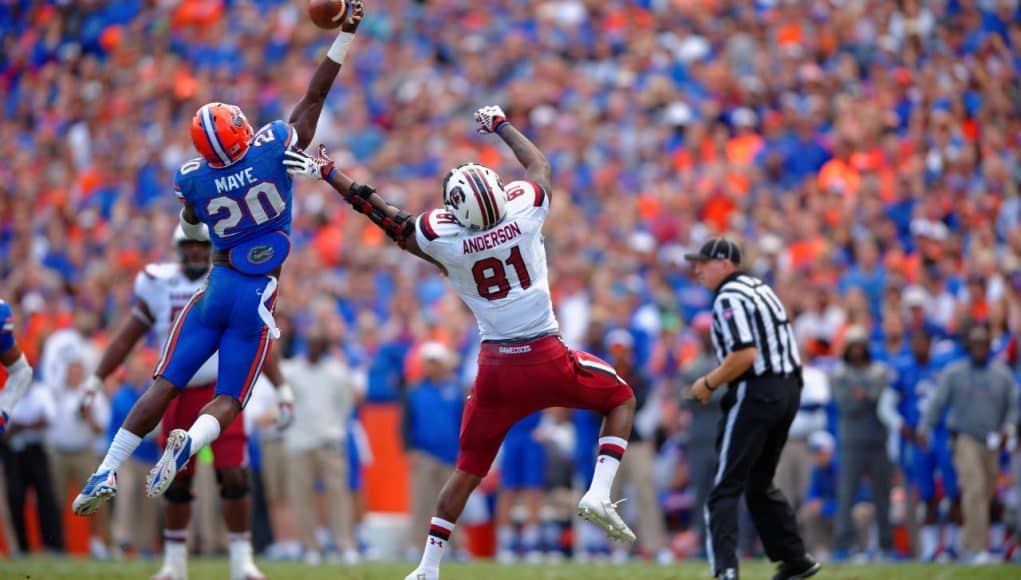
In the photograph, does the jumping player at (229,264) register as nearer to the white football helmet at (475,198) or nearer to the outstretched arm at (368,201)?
the outstretched arm at (368,201)

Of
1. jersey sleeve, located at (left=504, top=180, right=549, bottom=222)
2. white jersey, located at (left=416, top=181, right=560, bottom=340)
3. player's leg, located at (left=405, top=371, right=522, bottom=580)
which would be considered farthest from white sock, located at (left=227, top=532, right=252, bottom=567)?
jersey sleeve, located at (left=504, top=180, right=549, bottom=222)

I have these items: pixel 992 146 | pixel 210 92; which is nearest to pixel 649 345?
pixel 992 146

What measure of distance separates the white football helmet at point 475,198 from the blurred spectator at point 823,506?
22.2 feet

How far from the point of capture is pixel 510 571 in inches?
463

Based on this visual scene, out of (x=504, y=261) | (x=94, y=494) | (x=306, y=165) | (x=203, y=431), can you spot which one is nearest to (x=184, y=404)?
(x=203, y=431)

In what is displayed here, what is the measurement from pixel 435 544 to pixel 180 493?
238 centimetres

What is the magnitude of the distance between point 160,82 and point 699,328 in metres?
11.4

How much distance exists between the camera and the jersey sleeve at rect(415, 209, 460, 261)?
8.30m

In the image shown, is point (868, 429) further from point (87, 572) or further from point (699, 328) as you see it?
point (87, 572)

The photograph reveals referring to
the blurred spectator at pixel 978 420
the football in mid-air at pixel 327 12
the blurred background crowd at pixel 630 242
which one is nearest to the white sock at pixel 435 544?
the football in mid-air at pixel 327 12

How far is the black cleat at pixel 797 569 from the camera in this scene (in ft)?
30.1

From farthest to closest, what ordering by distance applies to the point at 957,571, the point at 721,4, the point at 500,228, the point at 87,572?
the point at 721,4
the point at 87,572
the point at 957,571
the point at 500,228

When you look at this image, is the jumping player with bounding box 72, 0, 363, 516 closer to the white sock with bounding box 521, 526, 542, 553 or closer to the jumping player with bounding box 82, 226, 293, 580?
the jumping player with bounding box 82, 226, 293, 580

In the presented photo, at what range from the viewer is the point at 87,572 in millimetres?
11828
